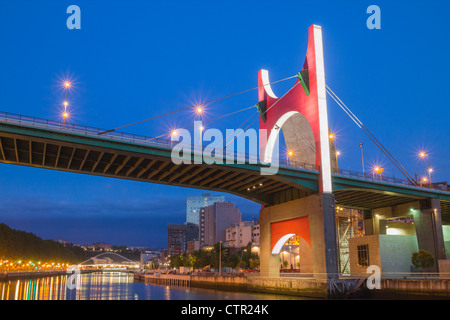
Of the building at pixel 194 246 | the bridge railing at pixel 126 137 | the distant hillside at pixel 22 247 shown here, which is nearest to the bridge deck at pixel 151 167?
the bridge railing at pixel 126 137

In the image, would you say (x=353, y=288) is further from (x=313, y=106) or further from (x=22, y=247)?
(x=22, y=247)

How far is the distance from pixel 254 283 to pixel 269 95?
24.4m

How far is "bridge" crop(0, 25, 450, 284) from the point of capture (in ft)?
122

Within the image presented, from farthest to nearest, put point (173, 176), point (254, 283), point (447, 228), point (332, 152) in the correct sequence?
point (332, 152) < point (447, 228) < point (254, 283) < point (173, 176)

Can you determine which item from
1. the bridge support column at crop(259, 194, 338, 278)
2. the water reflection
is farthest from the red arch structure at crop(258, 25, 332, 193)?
the water reflection

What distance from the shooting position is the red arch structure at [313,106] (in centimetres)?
4544

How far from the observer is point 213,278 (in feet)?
223

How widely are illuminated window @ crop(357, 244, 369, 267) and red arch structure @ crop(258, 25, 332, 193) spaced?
1378cm

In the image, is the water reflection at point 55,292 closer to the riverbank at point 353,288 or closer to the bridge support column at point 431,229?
the riverbank at point 353,288

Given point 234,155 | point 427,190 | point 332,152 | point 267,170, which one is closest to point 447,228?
point 427,190

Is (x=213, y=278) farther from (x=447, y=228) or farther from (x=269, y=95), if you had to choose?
(x=447, y=228)

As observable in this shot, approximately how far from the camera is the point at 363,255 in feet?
179

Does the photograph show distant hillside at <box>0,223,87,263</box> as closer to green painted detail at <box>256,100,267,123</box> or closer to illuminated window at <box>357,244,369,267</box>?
green painted detail at <box>256,100,267,123</box>
